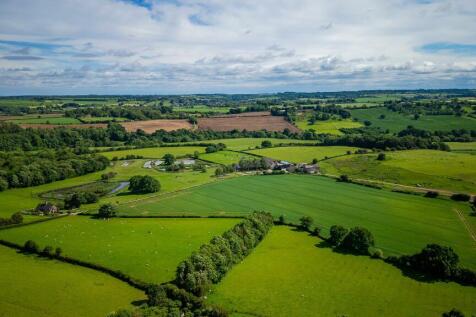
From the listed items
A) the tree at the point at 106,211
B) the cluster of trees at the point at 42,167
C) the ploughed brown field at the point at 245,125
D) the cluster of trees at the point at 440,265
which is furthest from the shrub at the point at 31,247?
the ploughed brown field at the point at 245,125

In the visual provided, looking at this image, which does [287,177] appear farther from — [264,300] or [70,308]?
[70,308]

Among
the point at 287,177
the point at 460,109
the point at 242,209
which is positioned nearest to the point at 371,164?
the point at 287,177

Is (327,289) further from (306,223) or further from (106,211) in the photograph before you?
(106,211)

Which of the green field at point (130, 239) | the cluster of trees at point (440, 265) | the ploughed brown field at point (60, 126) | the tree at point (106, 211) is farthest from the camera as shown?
the ploughed brown field at point (60, 126)

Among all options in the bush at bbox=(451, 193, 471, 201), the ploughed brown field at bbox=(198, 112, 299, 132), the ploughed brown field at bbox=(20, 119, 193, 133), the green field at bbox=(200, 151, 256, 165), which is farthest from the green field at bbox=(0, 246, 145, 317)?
the ploughed brown field at bbox=(198, 112, 299, 132)

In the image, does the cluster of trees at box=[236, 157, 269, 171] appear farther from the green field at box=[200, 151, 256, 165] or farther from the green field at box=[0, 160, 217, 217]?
the green field at box=[0, 160, 217, 217]

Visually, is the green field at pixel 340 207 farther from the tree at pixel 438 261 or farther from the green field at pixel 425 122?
the green field at pixel 425 122
